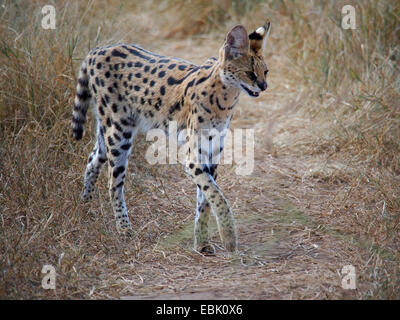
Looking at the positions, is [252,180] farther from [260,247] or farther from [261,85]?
[261,85]

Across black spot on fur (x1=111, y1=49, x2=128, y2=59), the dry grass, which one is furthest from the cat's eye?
black spot on fur (x1=111, y1=49, x2=128, y2=59)

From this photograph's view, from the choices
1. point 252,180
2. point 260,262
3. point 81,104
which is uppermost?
point 81,104

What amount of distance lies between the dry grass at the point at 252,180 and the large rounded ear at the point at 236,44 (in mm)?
624

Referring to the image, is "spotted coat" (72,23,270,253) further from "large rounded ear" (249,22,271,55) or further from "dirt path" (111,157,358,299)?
"dirt path" (111,157,358,299)

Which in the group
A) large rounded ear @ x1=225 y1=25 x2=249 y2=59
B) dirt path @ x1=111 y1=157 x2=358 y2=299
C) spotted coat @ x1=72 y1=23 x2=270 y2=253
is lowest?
dirt path @ x1=111 y1=157 x2=358 y2=299

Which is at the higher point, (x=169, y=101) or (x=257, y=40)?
(x=257, y=40)

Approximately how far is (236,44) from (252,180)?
1951 millimetres

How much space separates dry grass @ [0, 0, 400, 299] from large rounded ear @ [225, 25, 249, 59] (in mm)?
624

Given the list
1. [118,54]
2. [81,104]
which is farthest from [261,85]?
[81,104]

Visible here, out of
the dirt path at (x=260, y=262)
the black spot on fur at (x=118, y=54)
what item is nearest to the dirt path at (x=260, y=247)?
the dirt path at (x=260, y=262)

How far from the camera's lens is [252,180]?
6172 millimetres

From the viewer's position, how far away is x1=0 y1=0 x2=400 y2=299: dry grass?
13.7 ft

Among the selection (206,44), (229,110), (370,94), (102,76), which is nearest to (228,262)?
(229,110)
